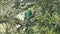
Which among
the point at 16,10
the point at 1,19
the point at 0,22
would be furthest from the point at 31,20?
the point at 0,22

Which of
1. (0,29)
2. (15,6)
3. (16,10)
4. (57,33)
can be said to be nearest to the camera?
(57,33)

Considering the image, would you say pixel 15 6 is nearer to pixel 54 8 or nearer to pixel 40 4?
pixel 40 4

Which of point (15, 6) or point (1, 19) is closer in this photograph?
point (15, 6)

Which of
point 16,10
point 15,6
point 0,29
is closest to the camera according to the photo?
point 15,6

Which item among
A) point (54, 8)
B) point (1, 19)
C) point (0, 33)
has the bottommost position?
point (0, 33)

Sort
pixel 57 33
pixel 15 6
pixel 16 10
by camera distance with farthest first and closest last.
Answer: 1. pixel 16 10
2. pixel 15 6
3. pixel 57 33

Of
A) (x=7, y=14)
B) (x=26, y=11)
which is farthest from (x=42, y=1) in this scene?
(x=26, y=11)

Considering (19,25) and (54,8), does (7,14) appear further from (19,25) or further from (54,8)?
(54,8)

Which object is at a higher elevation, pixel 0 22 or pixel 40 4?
pixel 40 4

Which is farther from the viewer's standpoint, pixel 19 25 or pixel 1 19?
pixel 19 25
